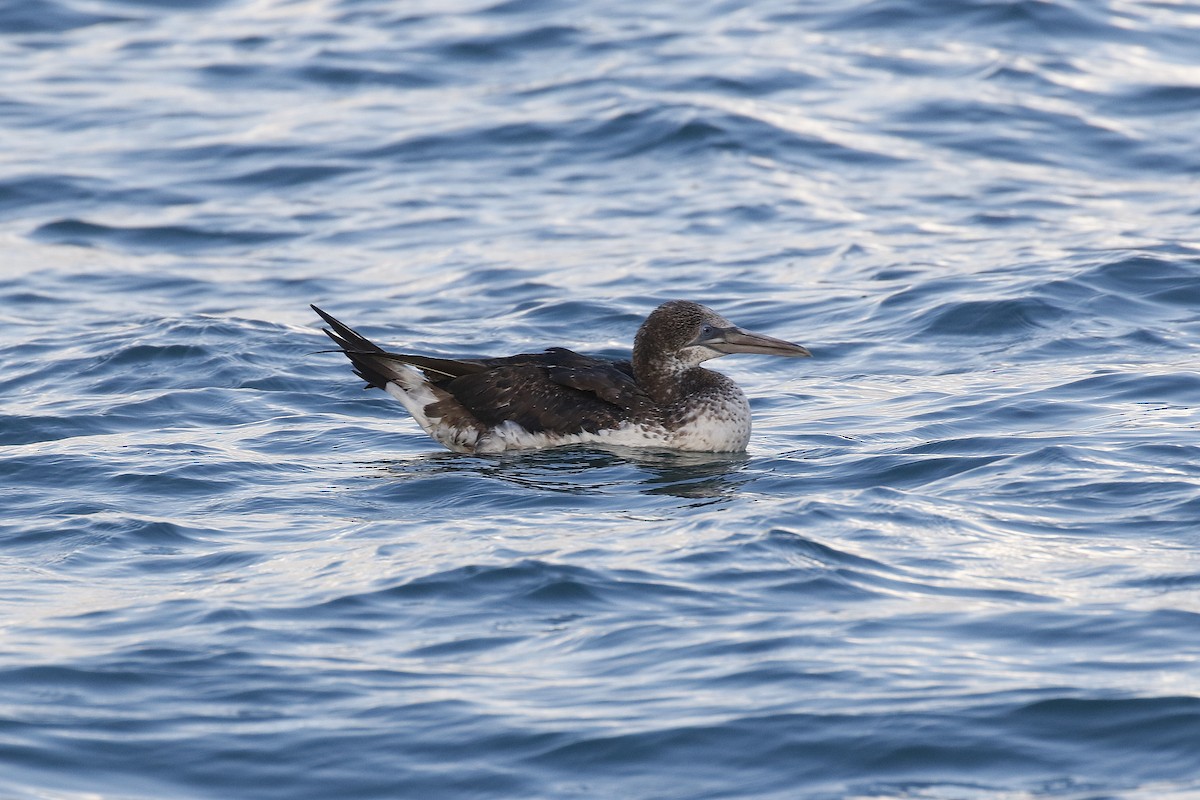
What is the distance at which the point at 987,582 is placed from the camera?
24.2 ft

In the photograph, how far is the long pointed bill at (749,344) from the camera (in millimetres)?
10195

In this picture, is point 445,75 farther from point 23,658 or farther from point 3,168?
point 23,658

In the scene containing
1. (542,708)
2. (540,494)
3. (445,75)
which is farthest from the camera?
(445,75)

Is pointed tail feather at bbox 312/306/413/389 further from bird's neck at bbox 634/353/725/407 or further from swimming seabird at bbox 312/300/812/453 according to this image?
bird's neck at bbox 634/353/725/407

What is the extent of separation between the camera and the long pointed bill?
1020 cm

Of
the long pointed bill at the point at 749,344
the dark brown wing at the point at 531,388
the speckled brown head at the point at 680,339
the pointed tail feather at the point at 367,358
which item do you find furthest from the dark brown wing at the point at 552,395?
the long pointed bill at the point at 749,344

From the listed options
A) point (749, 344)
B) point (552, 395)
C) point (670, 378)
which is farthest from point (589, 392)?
point (749, 344)

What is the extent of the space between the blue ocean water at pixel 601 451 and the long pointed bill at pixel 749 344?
0.53 metres

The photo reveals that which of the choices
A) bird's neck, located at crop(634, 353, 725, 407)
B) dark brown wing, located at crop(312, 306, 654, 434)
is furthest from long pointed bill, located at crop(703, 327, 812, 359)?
dark brown wing, located at crop(312, 306, 654, 434)

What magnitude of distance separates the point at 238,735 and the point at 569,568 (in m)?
1.92

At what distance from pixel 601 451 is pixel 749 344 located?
1.05 m

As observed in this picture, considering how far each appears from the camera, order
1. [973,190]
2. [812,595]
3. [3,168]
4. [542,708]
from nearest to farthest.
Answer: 1. [542,708]
2. [812,595]
3. [973,190]
4. [3,168]

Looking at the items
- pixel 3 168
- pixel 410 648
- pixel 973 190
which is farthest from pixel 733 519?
pixel 3 168

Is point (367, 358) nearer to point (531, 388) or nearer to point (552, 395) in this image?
point (531, 388)
